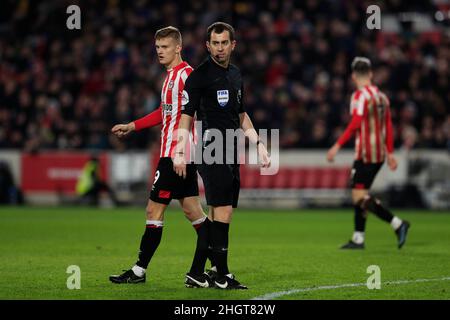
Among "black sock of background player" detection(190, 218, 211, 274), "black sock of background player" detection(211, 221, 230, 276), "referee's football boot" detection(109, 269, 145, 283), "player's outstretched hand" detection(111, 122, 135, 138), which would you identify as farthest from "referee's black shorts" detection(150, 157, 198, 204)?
"referee's football boot" detection(109, 269, 145, 283)

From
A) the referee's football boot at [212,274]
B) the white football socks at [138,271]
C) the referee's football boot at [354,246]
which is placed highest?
the white football socks at [138,271]

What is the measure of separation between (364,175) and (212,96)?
5.02 m

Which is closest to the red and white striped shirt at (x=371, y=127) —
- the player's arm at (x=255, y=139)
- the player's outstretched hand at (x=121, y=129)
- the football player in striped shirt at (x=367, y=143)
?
the football player in striped shirt at (x=367, y=143)

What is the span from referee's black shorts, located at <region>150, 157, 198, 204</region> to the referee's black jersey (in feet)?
1.78

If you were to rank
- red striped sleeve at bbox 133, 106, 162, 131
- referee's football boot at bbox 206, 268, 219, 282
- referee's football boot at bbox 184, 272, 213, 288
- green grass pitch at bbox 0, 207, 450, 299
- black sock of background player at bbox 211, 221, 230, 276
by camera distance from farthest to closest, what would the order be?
red striped sleeve at bbox 133, 106, 162, 131 → referee's football boot at bbox 206, 268, 219, 282 → referee's football boot at bbox 184, 272, 213, 288 → black sock of background player at bbox 211, 221, 230, 276 → green grass pitch at bbox 0, 207, 450, 299

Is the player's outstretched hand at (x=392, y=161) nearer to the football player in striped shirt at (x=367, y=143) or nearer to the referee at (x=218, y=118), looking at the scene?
the football player in striped shirt at (x=367, y=143)

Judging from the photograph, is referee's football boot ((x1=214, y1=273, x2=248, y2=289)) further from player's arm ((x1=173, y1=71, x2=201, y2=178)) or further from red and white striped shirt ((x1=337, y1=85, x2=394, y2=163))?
red and white striped shirt ((x1=337, y1=85, x2=394, y2=163))

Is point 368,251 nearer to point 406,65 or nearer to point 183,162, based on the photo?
point 183,162

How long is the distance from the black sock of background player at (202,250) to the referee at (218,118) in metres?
0.20

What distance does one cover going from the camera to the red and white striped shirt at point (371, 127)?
1248cm

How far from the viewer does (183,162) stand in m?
7.80

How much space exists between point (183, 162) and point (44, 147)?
17984mm

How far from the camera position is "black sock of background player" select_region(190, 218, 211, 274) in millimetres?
8219
